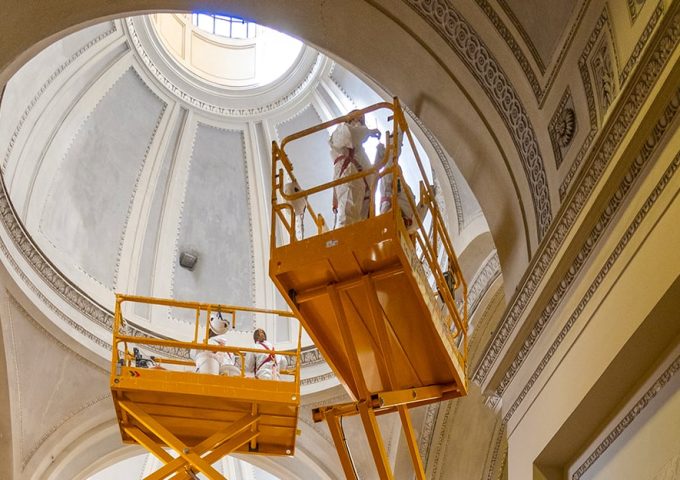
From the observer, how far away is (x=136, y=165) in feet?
49.7

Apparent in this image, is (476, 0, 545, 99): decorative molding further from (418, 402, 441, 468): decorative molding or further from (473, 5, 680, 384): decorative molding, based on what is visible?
(418, 402, 441, 468): decorative molding

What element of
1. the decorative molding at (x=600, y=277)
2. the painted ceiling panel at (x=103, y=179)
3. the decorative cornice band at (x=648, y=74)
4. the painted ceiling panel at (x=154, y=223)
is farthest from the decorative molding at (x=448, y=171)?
the painted ceiling panel at (x=154, y=223)

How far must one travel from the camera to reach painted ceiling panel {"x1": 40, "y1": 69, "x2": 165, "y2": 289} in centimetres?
1367

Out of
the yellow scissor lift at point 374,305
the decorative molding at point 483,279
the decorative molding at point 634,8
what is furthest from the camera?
the decorative molding at point 483,279

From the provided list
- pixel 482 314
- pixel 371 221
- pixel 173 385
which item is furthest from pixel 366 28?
pixel 482 314

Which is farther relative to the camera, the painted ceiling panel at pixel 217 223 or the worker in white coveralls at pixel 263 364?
Result: the painted ceiling panel at pixel 217 223

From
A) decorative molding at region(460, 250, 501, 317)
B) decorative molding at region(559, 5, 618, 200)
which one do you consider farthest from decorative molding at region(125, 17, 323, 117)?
decorative molding at region(559, 5, 618, 200)

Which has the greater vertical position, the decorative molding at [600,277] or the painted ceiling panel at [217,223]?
the painted ceiling panel at [217,223]

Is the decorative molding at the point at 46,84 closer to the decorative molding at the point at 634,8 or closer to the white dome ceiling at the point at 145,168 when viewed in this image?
the white dome ceiling at the point at 145,168

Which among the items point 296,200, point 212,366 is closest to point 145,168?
point 212,366

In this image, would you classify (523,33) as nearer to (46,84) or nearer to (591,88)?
(591,88)

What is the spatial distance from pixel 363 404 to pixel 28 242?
6.86m

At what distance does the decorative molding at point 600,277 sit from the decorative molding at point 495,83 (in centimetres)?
84

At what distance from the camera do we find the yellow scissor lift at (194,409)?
8555 millimetres
